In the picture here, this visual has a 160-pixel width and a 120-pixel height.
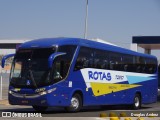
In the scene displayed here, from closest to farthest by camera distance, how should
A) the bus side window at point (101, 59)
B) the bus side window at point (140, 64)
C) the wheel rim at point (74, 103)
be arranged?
the wheel rim at point (74, 103), the bus side window at point (101, 59), the bus side window at point (140, 64)

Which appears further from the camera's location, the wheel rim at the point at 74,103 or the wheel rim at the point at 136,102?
the wheel rim at the point at 136,102

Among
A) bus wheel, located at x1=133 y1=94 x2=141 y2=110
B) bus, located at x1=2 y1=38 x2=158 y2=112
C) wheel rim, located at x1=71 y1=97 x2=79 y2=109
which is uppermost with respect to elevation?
bus, located at x1=2 y1=38 x2=158 y2=112

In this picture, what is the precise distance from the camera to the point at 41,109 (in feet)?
66.8

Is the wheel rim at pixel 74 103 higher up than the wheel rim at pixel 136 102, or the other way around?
the wheel rim at pixel 74 103

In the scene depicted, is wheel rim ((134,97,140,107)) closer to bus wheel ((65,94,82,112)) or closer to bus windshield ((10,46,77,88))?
bus wheel ((65,94,82,112))

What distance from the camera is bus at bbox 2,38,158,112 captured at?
59.5 ft

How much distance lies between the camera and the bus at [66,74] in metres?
18.1

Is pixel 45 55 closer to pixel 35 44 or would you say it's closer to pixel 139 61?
pixel 35 44

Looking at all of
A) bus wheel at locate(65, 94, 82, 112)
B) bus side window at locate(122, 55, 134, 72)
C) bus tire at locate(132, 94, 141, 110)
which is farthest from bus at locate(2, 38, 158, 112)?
bus tire at locate(132, 94, 141, 110)

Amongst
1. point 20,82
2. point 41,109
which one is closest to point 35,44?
point 20,82

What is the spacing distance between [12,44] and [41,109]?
23879 mm

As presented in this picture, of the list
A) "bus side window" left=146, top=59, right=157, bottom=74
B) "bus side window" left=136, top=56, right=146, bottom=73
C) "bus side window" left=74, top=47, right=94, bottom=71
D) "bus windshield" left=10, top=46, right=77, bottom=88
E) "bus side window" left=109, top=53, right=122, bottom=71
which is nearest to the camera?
"bus windshield" left=10, top=46, right=77, bottom=88

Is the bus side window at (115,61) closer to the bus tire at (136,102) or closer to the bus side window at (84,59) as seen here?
the bus side window at (84,59)

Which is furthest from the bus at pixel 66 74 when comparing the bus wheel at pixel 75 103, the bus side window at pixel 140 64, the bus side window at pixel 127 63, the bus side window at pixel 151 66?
the bus side window at pixel 151 66
